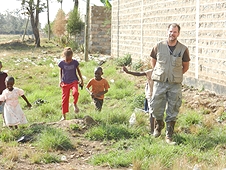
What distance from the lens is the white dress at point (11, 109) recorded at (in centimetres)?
626

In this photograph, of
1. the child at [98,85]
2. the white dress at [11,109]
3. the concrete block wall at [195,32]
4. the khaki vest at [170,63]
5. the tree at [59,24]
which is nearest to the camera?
the khaki vest at [170,63]

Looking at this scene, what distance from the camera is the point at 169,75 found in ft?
17.9

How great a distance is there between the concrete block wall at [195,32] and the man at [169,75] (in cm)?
303

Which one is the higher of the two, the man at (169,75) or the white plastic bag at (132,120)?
the man at (169,75)

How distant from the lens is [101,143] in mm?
5668

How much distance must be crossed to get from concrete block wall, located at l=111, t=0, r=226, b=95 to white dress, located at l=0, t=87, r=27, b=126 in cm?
455

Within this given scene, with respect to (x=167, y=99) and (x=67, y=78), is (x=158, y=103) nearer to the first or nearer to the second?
(x=167, y=99)

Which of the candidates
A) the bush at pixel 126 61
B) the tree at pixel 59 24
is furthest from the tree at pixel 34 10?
the bush at pixel 126 61

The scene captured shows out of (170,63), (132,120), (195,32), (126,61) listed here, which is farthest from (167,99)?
(126,61)

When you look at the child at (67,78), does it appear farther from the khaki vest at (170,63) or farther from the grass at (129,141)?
the khaki vest at (170,63)

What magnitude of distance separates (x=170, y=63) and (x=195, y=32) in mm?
4350

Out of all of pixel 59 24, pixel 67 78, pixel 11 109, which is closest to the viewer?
pixel 11 109

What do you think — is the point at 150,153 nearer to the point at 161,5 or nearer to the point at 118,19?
the point at 161,5

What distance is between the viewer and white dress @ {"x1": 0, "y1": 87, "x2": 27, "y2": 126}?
6.26 metres
